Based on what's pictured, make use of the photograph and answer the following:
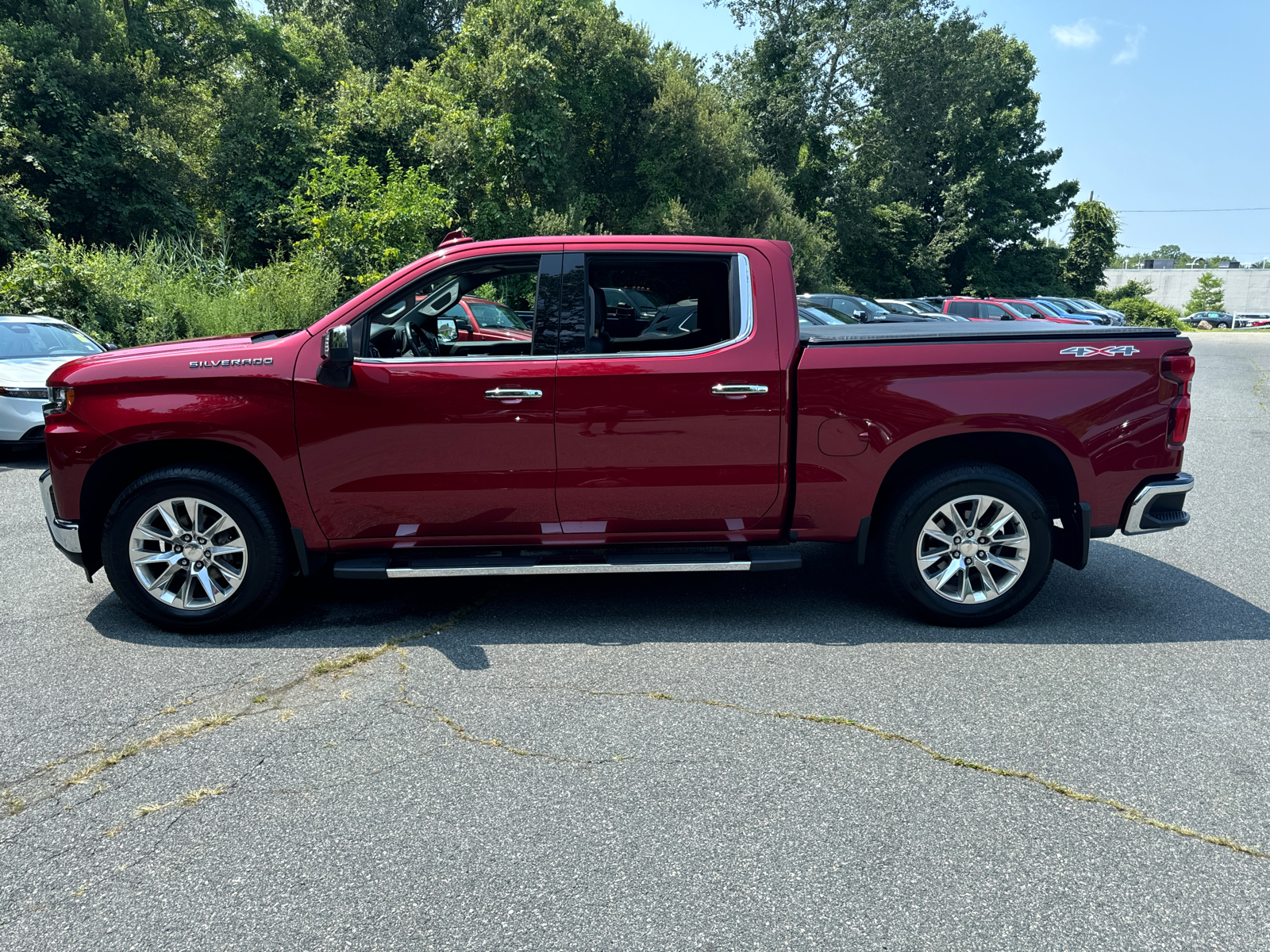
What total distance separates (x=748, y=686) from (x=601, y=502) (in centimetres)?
123

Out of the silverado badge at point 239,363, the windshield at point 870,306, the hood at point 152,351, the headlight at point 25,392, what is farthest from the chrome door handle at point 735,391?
the windshield at point 870,306

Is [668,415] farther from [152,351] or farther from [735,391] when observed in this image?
[152,351]

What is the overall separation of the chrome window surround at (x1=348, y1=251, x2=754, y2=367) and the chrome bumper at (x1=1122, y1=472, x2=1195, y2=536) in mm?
2274

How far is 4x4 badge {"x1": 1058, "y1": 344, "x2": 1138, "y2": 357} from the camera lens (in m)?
4.68

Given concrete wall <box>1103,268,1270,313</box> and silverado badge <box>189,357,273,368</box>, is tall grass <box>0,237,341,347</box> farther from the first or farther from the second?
concrete wall <box>1103,268,1270,313</box>

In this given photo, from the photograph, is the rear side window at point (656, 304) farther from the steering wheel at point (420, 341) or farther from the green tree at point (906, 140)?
the green tree at point (906, 140)

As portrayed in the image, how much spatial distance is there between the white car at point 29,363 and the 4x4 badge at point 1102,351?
338 inches

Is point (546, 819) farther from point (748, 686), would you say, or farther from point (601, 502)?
point (601, 502)

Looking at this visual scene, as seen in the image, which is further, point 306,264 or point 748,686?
point 306,264

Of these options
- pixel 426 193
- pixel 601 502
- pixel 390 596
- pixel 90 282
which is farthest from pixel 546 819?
pixel 426 193

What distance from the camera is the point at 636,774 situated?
3.35 metres

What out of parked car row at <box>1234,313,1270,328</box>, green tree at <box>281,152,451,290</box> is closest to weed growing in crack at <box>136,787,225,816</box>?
green tree at <box>281,152,451,290</box>

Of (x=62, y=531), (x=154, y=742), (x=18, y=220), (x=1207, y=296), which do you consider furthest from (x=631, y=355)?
(x=1207, y=296)

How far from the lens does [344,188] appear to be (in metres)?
20.0
